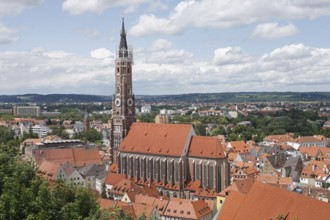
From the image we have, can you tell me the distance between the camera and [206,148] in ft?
243

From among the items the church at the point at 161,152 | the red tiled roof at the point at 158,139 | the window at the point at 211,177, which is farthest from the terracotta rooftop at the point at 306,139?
the window at the point at 211,177

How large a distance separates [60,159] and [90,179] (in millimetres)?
16345

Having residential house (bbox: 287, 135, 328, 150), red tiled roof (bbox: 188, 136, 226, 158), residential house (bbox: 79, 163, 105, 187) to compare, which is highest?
red tiled roof (bbox: 188, 136, 226, 158)

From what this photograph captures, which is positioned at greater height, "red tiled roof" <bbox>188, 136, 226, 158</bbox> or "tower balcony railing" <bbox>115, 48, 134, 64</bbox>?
"tower balcony railing" <bbox>115, 48, 134, 64</bbox>

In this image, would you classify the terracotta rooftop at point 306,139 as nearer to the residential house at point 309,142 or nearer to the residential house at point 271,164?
the residential house at point 309,142

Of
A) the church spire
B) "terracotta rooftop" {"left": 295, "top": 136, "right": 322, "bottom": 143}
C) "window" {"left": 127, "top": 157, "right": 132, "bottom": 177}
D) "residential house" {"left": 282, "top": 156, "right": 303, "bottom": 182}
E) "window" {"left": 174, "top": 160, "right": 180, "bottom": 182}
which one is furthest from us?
"terracotta rooftop" {"left": 295, "top": 136, "right": 322, "bottom": 143}

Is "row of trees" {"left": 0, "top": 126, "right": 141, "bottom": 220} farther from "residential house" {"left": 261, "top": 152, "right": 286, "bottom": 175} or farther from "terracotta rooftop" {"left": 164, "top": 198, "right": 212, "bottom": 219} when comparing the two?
"residential house" {"left": 261, "top": 152, "right": 286, "bottom": 175}

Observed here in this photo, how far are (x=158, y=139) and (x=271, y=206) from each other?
170 feet

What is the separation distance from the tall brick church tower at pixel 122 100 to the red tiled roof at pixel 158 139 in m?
2.24

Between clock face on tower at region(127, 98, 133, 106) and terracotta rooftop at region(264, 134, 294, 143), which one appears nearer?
clock face on tower at region(127, 98, 133, 106)

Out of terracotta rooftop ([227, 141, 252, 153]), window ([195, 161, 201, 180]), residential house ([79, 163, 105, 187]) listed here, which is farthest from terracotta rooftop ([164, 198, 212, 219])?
terracotta rooftop ([227, 141, 252, 153])

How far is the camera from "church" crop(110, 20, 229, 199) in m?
72.8

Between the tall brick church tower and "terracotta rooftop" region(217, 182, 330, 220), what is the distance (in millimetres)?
54482

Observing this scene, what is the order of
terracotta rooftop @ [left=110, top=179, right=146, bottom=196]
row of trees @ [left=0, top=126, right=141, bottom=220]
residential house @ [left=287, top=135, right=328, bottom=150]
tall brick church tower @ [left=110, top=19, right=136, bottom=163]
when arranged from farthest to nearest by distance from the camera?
residential house @ [left=287, top=135, right=328, bottom=150], tall brick church tower @ [left=110, top=19, right=136, bottom=163], terracotta rooftop @ [left=110, top=179, right=146, bottom=196], row of trees @ [left=0, top=126, right=141, bottom=220]
